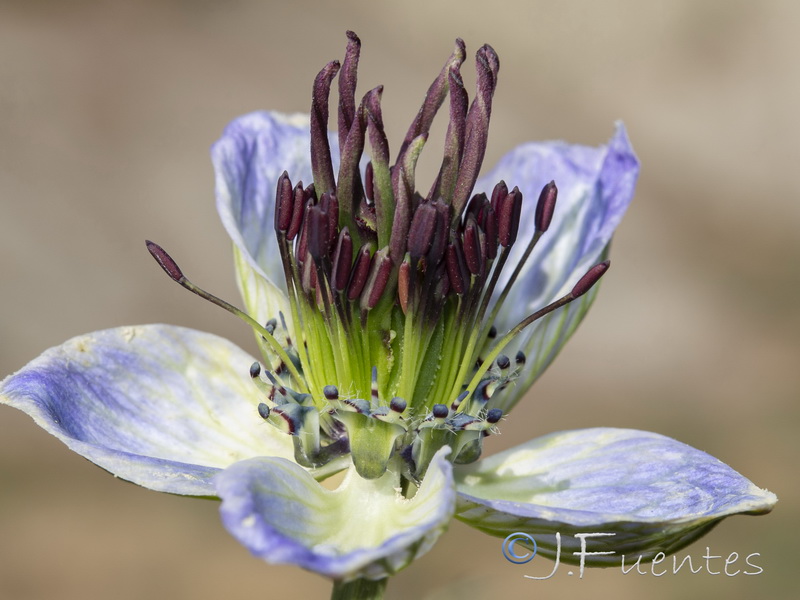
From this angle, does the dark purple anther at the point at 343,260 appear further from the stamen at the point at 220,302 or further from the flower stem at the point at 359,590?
the flower stem at the point at 359,590

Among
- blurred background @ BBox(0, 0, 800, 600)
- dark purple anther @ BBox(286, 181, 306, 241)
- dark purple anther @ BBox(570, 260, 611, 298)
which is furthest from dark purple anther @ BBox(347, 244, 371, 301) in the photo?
blurred background @ BBox(0, 0, 800, 600)

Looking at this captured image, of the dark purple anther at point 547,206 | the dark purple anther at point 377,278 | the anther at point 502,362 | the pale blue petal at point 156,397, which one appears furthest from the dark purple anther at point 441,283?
the pale blue petal at point 156,397

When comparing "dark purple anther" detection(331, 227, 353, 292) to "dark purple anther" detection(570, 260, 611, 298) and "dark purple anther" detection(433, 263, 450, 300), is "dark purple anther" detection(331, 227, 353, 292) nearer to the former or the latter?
"dark purple anther" detection(433, 263, 450, 300)

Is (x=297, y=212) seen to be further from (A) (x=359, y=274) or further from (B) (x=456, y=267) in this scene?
(B) (x=456, y=267)

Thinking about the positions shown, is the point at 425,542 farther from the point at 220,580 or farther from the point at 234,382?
the point at 220,580

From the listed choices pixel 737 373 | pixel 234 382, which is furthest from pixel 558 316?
pixel 737 373

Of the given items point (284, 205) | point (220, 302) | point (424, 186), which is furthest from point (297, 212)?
point (424, 186)
